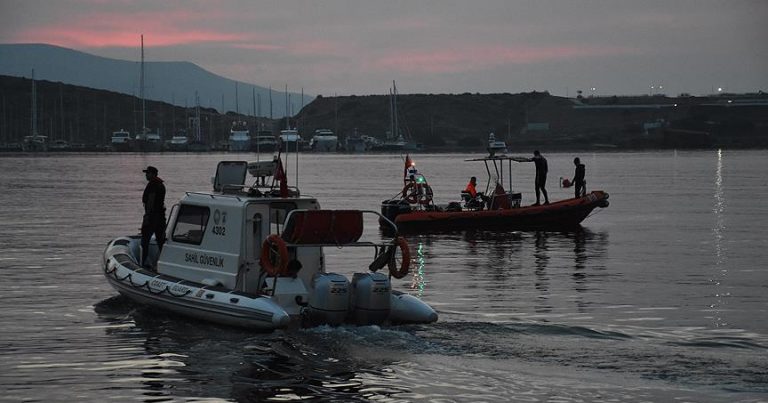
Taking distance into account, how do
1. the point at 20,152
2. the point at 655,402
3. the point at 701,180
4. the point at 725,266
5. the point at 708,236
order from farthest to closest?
the point at 20,152, the point at 701,180, the point at 708,236, the point at 725,266, the point at 655,402

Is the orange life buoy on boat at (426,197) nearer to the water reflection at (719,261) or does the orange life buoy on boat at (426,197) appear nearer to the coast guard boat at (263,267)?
the water reflection at (719,261)

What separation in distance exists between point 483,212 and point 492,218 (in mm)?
327

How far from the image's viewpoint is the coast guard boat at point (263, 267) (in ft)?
56.8

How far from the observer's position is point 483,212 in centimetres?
3516

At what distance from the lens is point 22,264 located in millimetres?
27500

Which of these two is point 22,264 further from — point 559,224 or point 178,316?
point 559,224

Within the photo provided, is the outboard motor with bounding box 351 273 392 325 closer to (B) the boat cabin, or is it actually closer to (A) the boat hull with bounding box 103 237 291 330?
(A) the boat hull with bounding box 103 237 291 330

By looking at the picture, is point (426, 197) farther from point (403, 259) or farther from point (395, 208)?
point (403, 259)

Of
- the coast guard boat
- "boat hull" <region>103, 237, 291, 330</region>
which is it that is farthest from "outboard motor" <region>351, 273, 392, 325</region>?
"boat hull" <region>103, 237, 291, 330</region>

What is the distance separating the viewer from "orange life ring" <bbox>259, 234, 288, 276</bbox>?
17.3 m

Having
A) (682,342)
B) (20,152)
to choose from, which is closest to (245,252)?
(682,342)

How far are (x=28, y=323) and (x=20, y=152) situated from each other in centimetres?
18575

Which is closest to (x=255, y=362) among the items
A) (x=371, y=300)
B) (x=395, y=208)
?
(x=371, y=300)

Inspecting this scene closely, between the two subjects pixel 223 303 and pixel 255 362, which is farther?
pixel 223 303
